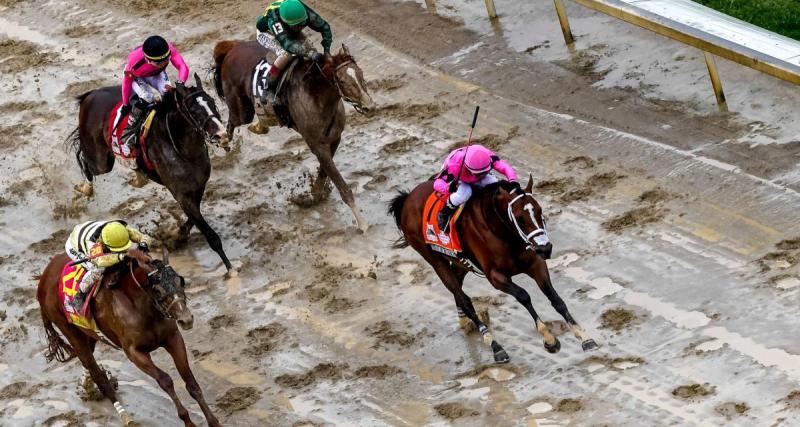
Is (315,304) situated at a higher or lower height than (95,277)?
lower

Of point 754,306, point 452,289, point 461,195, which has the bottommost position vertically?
point 754,306

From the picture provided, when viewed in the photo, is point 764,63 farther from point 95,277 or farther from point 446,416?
point 95,277

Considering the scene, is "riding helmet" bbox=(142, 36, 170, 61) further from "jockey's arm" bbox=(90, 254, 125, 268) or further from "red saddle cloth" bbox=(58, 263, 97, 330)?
"jockey's arm" bbox=(90, 254, 125, 268)

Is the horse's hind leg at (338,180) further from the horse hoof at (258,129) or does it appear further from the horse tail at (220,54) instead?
the horse tail at (220,54)

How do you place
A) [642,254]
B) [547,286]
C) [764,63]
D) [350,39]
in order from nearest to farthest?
[547,286]
[642,254]
[764,63]
[350,39]

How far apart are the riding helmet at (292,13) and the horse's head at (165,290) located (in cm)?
385

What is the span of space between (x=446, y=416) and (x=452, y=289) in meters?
1.25

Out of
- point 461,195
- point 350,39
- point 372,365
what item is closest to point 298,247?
point 372,365

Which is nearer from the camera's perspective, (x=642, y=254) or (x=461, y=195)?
(x=461, y=195)

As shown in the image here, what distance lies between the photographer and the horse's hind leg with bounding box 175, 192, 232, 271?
1362 cm

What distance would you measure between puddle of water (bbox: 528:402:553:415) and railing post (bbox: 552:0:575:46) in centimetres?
671

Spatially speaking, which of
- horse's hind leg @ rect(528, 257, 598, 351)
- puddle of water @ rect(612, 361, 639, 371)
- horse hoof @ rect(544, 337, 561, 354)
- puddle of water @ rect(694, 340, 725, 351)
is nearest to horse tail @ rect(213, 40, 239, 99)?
horse's hind leg @ rect(528, 257, 598, 351)

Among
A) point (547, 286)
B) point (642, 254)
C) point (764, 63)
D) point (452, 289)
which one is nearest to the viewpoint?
point (547, 286)

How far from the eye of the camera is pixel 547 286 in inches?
426
